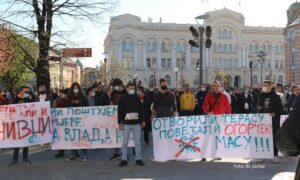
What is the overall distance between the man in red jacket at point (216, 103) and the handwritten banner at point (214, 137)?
35.0 inches

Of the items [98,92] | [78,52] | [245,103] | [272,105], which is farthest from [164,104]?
[245,103]

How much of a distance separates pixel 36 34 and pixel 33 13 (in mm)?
829

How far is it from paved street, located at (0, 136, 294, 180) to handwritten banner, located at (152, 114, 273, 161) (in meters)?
0.24

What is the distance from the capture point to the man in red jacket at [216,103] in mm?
11438

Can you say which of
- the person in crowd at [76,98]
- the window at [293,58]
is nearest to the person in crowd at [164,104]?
the person in crowd at [76,98]

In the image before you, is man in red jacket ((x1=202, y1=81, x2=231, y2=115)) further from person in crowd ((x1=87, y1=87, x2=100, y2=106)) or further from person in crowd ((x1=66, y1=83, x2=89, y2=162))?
person in crowd ((x1=87, y1=87, x2=100, y2=106))

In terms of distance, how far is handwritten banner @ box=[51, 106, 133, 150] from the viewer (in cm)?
1144

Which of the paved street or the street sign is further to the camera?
the street sign

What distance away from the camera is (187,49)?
363 ft

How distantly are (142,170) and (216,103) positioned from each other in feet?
9.77

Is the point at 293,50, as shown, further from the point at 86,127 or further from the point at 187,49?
the point at 86,127

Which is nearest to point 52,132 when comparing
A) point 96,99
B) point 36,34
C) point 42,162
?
point 42,162

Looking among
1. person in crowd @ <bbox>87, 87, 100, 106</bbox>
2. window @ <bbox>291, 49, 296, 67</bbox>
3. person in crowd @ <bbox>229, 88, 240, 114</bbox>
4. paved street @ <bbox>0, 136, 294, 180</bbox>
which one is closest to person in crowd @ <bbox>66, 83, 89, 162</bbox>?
person in crowd @ <bbox>87, 87, 100, 106</bbox>

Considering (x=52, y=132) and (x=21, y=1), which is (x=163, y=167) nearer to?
(x=52, y=132)
